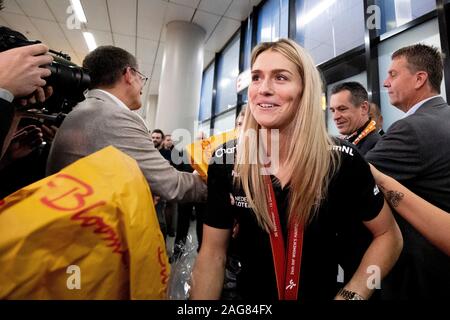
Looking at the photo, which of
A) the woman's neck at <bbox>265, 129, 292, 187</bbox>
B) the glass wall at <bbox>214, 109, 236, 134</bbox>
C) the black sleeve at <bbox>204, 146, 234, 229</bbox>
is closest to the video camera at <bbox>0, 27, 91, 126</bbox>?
the black sleeve at <bbox>204, 146, 234, 229</bbox>

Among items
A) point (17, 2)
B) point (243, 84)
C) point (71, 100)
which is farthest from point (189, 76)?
point (71, 100)

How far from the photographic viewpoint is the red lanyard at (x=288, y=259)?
81 centimetres

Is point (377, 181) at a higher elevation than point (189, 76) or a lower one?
lower

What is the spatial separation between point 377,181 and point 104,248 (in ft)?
3.07

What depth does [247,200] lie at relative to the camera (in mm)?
931

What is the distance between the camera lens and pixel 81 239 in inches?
20.4

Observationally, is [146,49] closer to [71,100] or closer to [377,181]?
[71,100]

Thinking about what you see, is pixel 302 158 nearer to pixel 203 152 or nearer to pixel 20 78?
pixel 203 152

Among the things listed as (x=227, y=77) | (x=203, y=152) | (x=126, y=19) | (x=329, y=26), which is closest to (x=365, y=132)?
(x=203, y=152)

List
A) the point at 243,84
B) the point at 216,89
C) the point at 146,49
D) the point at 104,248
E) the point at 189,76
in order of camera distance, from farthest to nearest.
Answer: the point at 216,89, the point at 146,49, the point at 189,76, the point at 243,84, the point at 104,248

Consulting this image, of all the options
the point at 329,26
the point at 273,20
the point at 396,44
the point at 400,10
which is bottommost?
the point at 396,44

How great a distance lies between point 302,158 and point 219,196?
13.5 inches

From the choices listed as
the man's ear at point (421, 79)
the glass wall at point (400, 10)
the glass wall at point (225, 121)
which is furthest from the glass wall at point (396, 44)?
the glass wall at point (225, 121)
